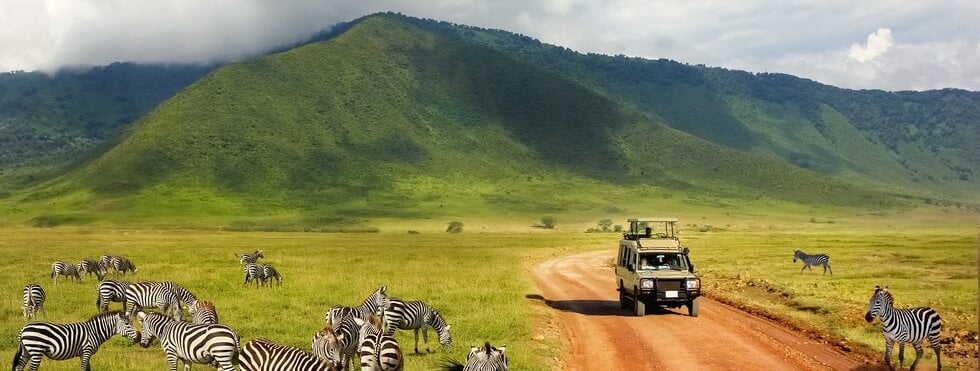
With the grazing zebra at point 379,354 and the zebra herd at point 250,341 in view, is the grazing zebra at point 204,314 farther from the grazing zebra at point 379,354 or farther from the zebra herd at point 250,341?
the grazing zebra at point 379,354

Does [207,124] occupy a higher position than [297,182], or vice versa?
[207,124]

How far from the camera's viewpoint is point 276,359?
13.9m

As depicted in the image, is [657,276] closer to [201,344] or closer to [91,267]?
[201,344]

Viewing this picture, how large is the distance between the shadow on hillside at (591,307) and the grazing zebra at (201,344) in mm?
17094

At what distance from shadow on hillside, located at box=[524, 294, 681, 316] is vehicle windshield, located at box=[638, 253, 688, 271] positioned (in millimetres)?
2159

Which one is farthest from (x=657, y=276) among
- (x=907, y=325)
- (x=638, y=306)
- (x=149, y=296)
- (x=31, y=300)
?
(x=31, y=300)

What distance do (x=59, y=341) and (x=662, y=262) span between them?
69.8ft

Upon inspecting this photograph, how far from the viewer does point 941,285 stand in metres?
37.2

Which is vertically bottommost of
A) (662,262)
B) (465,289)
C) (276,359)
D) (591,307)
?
(591,307)

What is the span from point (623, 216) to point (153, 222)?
10409cm

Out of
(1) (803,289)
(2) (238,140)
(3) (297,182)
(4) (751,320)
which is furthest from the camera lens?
(2) (238,140)

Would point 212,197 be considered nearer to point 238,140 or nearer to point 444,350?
point 238,140

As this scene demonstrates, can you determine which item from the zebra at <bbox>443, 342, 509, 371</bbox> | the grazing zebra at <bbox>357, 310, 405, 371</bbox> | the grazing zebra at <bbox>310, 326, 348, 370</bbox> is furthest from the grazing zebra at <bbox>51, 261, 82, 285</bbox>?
the zebra at <bbox>443, 342, 509, 371</bbox>

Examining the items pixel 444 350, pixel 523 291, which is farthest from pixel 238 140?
pixel 444 350
